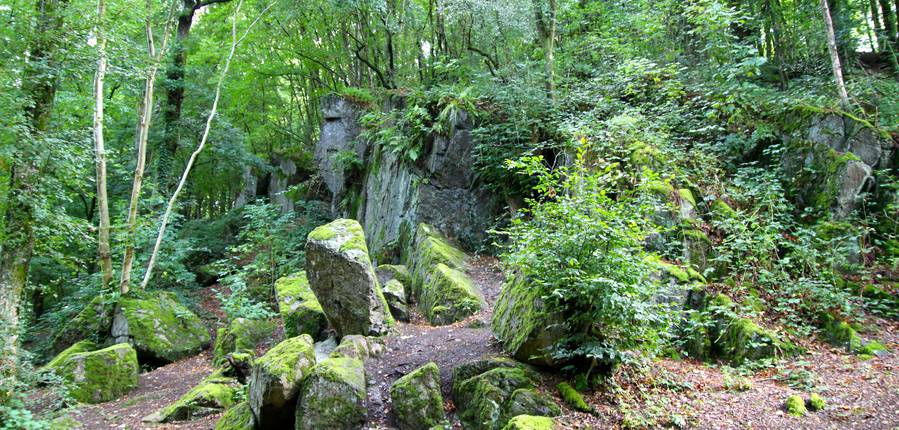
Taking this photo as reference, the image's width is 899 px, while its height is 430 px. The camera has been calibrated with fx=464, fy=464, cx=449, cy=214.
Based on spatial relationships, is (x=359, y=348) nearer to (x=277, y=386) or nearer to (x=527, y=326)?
(x=277, y=386)

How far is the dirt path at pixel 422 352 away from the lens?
5.54 metres

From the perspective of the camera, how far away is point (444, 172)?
11.2 m

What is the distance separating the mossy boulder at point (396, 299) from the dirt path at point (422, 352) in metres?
0.25

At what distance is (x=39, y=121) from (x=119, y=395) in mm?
5172

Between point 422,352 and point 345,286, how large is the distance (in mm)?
1793

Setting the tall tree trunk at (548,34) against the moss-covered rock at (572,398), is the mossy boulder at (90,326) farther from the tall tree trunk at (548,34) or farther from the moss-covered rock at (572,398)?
the tall tree trunk at (548,34)

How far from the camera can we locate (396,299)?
8.42 meters

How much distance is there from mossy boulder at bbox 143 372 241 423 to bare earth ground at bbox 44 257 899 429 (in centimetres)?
19

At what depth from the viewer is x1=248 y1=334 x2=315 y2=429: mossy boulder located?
528cm

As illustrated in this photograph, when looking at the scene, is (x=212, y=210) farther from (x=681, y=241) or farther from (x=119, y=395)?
(x=681, y=241)

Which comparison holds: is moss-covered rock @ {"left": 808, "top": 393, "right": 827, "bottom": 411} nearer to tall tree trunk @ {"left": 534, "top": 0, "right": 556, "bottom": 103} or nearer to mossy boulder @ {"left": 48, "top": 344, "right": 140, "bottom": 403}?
tall tree trunk @ {"left": 534, "top": 0, "right": 556, "bottom": 103}

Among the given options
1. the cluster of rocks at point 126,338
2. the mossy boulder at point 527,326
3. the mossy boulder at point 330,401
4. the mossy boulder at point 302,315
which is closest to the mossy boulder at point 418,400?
the mossy boulder at point 330,401

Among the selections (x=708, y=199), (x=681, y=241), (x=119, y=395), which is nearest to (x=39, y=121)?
(x=119, y=395)

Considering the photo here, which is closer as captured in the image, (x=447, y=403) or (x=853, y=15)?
(x=447, y=403)
